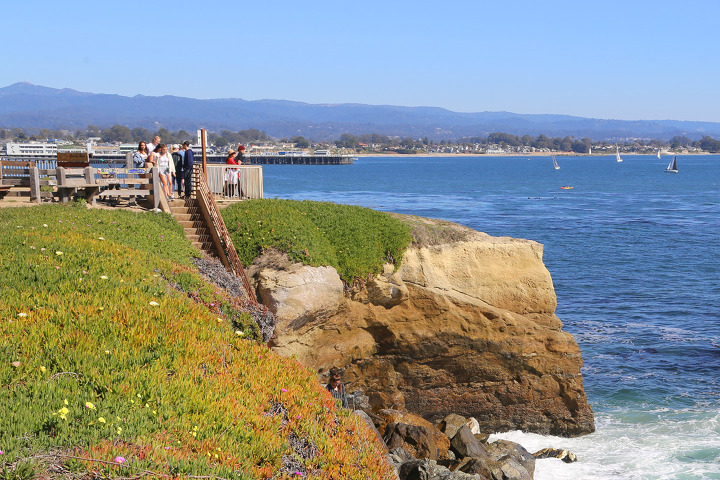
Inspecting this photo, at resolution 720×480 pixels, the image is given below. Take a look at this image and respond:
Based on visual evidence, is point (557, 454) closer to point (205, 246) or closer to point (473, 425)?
point (473, 425)

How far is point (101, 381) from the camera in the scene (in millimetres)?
8406

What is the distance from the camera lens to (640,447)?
2014cm

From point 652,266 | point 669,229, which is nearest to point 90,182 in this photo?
point 652,266

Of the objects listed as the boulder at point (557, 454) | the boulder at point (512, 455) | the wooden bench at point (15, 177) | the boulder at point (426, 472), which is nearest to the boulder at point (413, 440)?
the boulder at point (512, 455)

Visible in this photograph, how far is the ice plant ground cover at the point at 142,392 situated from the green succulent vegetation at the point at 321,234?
598 centimetres

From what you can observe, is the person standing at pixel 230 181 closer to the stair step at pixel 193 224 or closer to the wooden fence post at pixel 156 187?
the wooden fence post at pixel 156 187

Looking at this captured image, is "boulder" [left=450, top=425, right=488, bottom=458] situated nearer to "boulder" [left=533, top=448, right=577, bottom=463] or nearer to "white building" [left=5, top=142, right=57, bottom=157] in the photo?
"boulder" [left=533, top=448, right=577, bottom=463]

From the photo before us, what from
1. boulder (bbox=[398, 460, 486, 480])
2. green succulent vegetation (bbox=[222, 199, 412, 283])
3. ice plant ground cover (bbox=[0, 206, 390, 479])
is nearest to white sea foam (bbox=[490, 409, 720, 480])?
boulder (bbox=[398, 460, 486, 480])

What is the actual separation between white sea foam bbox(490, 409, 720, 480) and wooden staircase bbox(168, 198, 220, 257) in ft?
31.8

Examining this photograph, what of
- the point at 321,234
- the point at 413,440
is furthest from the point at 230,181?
the point at 413,440

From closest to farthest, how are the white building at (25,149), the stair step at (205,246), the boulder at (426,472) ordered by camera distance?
the boulder at (426,472) → the stair step at (205,246) → the white building at (25,149)

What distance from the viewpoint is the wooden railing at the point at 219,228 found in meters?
17.7

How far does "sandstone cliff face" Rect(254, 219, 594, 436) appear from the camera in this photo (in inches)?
796

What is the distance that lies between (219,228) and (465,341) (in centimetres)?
751
